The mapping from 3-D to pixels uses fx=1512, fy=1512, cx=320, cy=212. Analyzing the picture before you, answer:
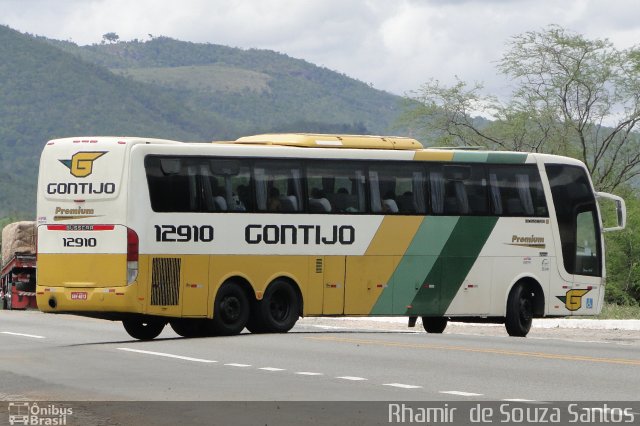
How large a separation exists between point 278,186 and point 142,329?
12.2 feet

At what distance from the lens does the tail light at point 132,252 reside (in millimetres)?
24016

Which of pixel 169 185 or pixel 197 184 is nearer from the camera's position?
pixel 169 185

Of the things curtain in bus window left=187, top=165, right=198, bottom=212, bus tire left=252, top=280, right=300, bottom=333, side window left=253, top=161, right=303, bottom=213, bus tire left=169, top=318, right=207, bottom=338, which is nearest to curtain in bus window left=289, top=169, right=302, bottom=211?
side window left=253, top=161, right=303, bottom=213

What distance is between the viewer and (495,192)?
88.8 feet

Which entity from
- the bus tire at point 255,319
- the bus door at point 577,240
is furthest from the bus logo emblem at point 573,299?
the bus tire at point 255,319

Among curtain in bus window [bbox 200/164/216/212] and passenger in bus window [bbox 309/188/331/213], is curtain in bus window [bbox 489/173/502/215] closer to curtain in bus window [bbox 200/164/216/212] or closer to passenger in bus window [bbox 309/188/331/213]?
passenger in bus window [bbox 309/188/331/213]

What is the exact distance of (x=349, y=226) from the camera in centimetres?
2591

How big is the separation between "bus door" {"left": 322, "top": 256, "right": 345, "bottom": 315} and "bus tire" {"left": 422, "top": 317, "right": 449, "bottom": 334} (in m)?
3.76

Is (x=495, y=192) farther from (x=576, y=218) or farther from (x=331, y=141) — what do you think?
(x=331, y=141)

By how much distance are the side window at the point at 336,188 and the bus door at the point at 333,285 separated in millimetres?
875

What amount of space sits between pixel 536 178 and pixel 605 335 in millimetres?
3774

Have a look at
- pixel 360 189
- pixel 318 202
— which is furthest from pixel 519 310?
pixel 318 202
